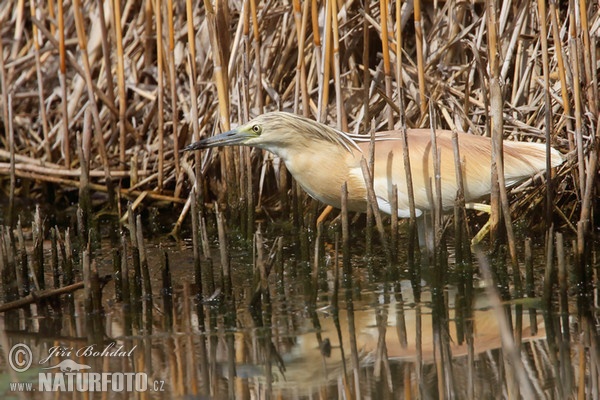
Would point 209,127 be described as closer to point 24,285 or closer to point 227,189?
point 227,189

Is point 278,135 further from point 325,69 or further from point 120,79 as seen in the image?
point 120,79

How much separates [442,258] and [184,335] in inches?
53.5

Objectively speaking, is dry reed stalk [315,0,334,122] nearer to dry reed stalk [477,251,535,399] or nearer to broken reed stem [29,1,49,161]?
broken reed stem [29,1,49,161]

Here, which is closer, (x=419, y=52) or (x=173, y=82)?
(x=419, y=52)

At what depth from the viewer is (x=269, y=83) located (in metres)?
6.63

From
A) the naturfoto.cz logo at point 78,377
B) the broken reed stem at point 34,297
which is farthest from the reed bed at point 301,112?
the naturfoto.cz logo at point 78,377

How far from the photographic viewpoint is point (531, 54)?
601 centimetres

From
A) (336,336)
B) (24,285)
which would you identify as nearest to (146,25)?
(24,285)

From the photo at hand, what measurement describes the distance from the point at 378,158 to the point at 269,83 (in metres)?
1.69

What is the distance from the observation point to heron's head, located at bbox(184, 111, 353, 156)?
16.9 feet

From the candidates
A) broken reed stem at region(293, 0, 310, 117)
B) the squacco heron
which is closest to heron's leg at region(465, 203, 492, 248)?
the squacco heron

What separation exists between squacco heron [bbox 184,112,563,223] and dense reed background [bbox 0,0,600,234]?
0.21 m

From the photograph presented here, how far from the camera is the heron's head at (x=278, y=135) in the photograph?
5.15 m

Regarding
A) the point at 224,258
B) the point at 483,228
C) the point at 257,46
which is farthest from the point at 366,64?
the point at 224,258
